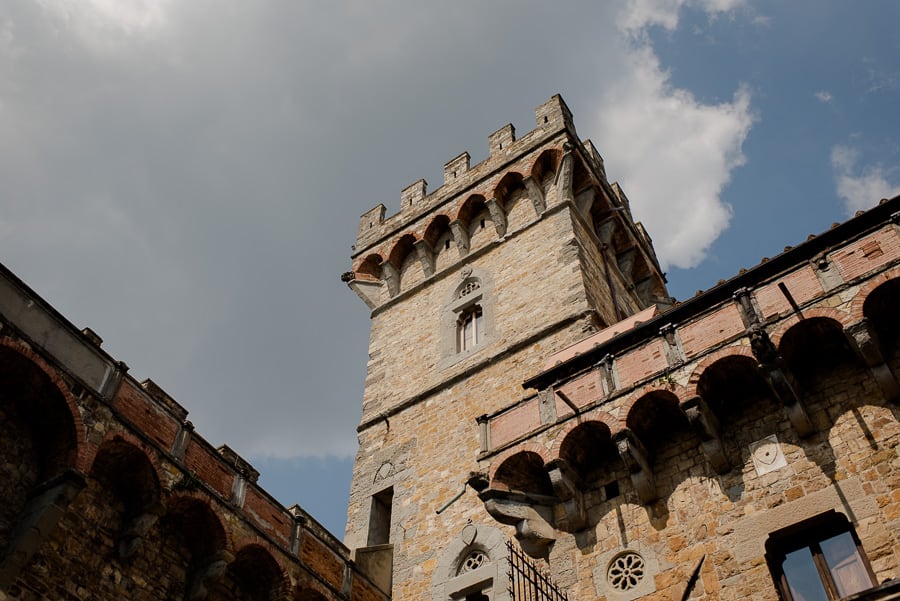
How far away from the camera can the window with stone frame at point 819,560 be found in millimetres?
7906

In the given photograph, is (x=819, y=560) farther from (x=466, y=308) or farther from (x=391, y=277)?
(x=391, y=277)

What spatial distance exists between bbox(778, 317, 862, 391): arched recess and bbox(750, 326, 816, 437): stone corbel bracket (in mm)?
149

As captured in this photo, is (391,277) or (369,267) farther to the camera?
(369,267)

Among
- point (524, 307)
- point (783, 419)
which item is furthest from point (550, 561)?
point (524, 307)

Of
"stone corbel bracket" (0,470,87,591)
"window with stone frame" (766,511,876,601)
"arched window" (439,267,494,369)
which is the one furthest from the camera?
"arched window" (439,267,494,369)

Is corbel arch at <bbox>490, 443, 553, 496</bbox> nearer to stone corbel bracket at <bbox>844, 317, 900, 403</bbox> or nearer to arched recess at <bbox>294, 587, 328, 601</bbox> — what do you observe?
arched recess at <bbox>294, 587, 328, 601</bbox>

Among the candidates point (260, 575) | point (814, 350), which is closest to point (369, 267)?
point (260, 575)

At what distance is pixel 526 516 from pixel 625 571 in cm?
143

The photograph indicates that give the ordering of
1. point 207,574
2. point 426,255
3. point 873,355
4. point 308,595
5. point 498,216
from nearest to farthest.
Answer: point 873,355
point 207,574
point 308,595
point 498,216
point 426,255

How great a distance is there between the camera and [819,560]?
8.27m

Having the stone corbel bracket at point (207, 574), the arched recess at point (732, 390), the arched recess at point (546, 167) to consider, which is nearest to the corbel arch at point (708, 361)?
the arched recess at point (732, 390)

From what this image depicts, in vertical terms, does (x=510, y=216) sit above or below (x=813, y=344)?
above

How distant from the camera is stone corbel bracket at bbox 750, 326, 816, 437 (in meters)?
9.02

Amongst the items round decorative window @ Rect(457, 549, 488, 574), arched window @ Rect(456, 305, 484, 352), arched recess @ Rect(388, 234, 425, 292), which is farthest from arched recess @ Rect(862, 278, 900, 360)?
arched recess @ Rect(388, 234, 425, 292)
